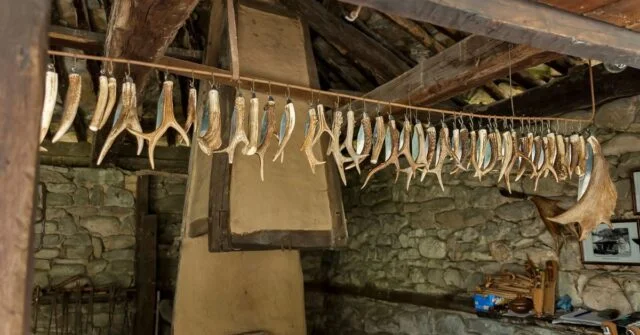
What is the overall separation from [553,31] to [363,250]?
443cm

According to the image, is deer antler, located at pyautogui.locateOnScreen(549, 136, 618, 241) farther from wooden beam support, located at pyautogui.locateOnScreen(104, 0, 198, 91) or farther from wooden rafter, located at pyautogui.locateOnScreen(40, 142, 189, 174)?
wooden rafter, located at pyautogui.locateOnScreen(40, 142, 189, 174)

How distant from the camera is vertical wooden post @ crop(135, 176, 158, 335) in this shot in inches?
211

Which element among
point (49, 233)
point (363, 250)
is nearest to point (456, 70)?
point (363, 250)

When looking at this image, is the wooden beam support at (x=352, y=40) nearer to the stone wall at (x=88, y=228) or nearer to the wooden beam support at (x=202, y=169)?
the wooden beam support at (x=202, y=169)

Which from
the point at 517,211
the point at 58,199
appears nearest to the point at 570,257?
the point at 517,211

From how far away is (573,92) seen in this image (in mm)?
3408

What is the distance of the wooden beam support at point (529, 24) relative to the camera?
1.47m

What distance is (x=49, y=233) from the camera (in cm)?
529

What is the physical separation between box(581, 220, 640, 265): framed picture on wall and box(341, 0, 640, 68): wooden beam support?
173 centimetres

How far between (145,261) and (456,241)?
3287 mm

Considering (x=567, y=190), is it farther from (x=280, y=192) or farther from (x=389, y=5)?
(x=389, y=5)

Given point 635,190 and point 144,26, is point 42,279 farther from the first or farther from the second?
point 635,190

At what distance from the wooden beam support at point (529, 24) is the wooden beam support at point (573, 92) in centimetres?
137

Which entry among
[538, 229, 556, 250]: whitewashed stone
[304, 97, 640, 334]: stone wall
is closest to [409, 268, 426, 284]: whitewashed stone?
[304, 97, 640, 334]: stone wall
